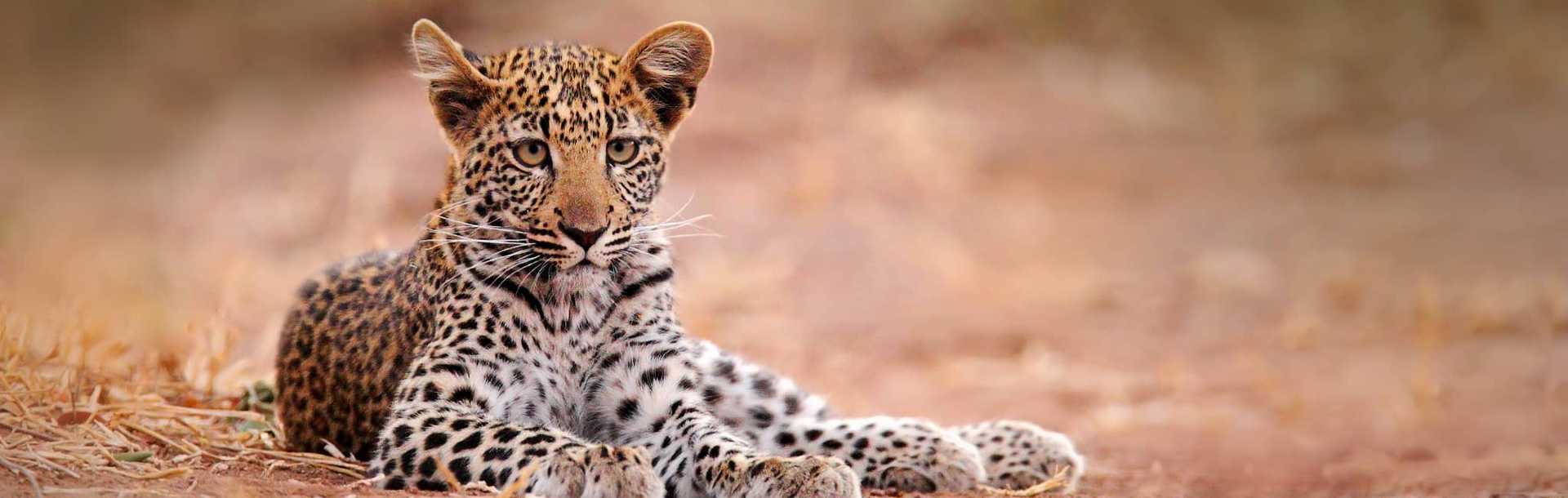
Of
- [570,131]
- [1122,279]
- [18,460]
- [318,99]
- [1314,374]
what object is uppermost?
[318,99]

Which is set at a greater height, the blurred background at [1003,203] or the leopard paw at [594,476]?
the blurred background at [1003,203]

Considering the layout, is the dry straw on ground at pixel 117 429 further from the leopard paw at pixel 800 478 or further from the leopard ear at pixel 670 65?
the leopard ear at pixel 670 65

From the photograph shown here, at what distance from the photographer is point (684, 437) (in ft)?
19.9

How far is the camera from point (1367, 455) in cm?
841

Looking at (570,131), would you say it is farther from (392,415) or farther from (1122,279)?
(1122,279)

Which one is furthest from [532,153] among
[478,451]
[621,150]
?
[478,451]

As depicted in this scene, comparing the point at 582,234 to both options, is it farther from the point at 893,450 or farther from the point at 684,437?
the point at 893,450

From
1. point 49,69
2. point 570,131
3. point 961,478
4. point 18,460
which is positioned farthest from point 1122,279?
point 49,69

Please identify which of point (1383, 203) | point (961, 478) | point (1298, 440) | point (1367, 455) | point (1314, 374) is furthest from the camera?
point (1383, 203)

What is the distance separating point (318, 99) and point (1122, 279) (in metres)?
8.09

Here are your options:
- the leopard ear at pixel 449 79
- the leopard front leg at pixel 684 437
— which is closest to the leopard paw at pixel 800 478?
the leopard front leg at pixel 684 437

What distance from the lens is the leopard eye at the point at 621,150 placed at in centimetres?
607

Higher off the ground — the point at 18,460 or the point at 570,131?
the point at 570,131

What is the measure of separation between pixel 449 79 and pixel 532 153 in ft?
1.46
